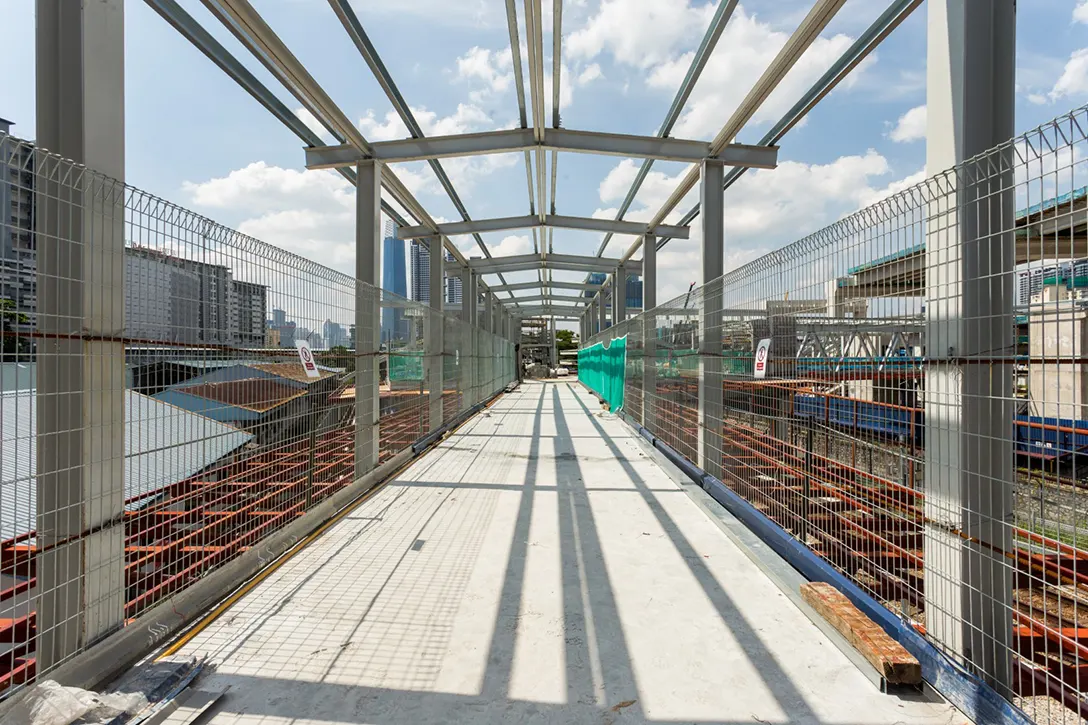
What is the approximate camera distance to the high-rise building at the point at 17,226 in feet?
7.55

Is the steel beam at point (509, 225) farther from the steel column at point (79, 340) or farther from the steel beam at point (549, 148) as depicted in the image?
the steel column at point (79, 340)

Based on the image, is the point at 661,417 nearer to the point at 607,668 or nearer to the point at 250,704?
the point at 607,668

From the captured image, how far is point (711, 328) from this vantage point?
621cm

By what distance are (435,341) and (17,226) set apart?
814 cm

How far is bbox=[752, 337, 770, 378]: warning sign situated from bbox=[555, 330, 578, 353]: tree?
64266 mm

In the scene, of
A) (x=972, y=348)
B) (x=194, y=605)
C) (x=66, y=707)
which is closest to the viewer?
(x=66, y=707)

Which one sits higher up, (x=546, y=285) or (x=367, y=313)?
(x=546, y=285)

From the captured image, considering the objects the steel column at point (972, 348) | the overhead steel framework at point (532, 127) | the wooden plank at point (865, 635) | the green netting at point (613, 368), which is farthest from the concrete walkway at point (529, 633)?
the green netting at point (613, 368)

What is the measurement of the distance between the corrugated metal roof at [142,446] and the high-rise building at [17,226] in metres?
0.46

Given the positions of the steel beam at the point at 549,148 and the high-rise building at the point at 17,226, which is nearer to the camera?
the high-rise building at the point at 17,226

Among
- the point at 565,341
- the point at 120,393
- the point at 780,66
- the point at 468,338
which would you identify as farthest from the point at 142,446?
the point at 565,341

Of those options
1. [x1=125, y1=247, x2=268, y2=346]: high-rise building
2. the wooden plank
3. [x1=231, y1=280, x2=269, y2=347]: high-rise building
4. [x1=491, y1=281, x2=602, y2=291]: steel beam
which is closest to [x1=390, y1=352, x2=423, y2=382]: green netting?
[x1=231, y1=280, x2=269, y2=347]: high-rise building

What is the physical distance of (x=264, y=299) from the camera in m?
4.36

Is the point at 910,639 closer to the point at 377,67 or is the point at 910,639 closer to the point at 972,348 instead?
the point at 972,348
